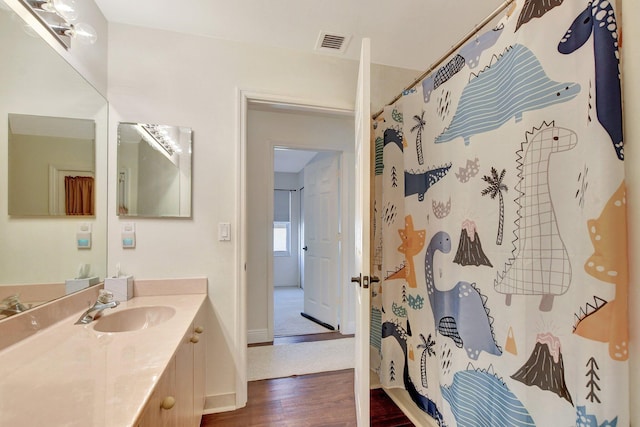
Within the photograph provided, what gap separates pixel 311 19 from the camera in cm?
161

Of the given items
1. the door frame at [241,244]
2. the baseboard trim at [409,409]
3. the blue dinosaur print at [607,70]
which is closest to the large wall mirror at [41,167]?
the door frame at [241,244]

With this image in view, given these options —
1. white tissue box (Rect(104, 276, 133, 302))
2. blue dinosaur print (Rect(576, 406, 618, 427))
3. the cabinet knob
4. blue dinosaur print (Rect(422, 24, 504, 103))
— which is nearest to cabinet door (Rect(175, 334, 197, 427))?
the cabinet knob

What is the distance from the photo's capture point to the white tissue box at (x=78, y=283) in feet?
4.20

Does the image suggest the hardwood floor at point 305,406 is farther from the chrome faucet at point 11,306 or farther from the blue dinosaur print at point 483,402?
the chrome faucet at point 11,306

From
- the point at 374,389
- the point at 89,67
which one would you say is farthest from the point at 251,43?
the point at 374,389

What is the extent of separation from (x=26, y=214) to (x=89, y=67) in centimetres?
89

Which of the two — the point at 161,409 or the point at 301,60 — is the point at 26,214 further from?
the point at 301,60

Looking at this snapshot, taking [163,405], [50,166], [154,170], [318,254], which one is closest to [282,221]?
[318,254]

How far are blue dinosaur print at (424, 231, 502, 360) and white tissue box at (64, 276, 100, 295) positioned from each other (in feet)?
5.90

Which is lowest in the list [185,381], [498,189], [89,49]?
[185,381]

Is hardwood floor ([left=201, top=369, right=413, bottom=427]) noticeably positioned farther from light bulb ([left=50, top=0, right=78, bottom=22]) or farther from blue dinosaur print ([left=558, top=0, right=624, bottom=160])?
light bulb ([left=50, top=0, right=78, bottom=22])

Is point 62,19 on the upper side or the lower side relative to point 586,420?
upper

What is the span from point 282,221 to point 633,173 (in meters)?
5.12

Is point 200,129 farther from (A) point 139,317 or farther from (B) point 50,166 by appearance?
(A) point 139,317
